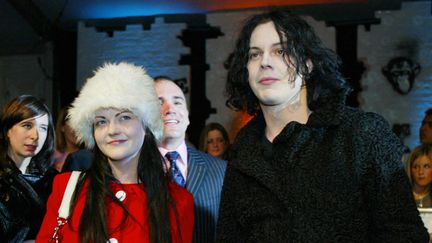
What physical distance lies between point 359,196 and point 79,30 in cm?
693

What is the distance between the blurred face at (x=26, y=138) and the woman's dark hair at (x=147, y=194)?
3.30ft

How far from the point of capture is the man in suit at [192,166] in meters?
2.89

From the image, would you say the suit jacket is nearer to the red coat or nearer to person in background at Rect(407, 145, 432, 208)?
the red coat

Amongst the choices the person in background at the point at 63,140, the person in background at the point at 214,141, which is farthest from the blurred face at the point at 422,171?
the person in background at the point at 63,140

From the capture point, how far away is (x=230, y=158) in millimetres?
2084

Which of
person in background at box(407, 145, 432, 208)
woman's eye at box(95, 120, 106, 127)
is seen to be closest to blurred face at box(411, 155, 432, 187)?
person in background at box(407, 145, 432, 208)

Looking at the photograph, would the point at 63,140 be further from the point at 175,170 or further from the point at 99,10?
the point at 99,10

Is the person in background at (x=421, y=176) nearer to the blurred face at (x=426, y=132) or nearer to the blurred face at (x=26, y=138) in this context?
the blurred face at (x=426, y=132)

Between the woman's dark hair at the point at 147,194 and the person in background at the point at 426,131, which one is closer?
the woman's dark hair at the point at 147,194

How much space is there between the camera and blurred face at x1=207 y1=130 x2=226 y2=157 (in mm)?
5605

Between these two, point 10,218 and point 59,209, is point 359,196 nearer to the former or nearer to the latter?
point 59,209

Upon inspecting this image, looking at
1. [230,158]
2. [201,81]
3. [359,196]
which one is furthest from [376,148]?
[201,81]

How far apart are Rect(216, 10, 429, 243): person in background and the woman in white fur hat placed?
646mm

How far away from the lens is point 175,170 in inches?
119
